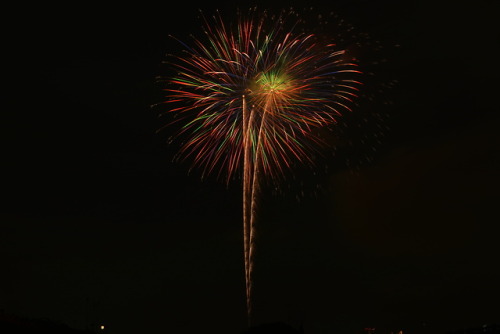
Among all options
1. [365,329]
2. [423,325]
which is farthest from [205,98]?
[423,325]

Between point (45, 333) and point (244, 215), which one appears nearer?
point (244, 215)

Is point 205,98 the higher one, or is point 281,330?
point 205,98

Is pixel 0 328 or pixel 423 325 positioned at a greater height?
pixel 423 325

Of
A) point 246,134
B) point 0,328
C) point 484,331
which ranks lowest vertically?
point 0,328

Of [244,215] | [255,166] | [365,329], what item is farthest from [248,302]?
[365,329]

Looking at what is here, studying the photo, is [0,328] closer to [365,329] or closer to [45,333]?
[45,333]

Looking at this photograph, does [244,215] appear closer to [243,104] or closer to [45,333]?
[243,104]

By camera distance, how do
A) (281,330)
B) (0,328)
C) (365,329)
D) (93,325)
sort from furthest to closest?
1. (365,329)
2. (93,325)
3. (281,330)
4. (0,328)

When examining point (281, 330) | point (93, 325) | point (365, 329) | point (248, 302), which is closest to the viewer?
point (248, 302)

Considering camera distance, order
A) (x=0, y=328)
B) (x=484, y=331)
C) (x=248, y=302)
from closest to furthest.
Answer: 1. (x=248, y=302)
2. (x=0, y=328)
3. (x=484, y=331)
